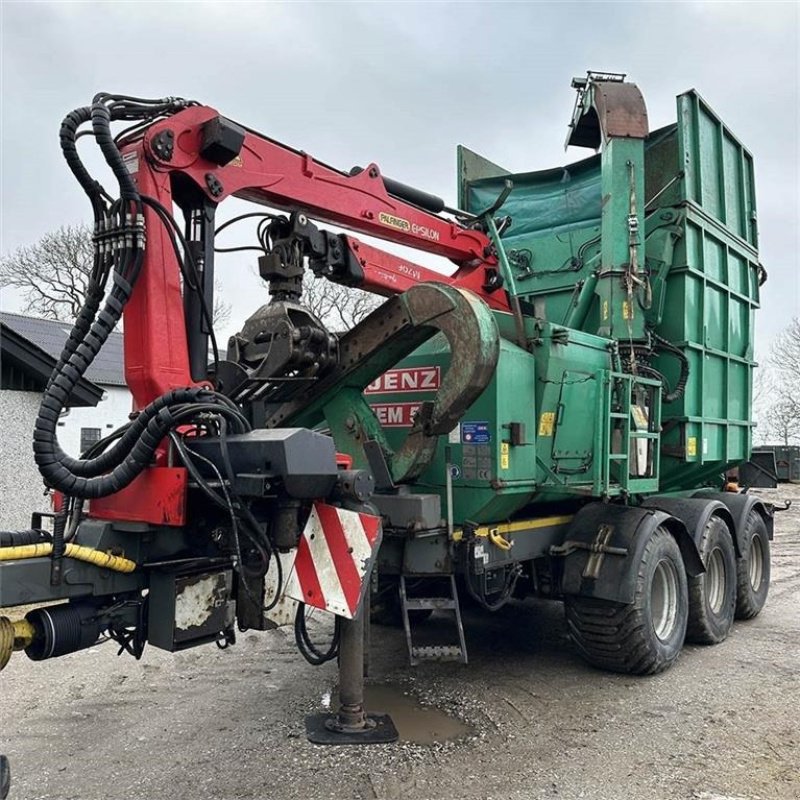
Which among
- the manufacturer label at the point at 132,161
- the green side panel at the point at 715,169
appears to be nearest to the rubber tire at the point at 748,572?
the green side panel at the point at 715,169

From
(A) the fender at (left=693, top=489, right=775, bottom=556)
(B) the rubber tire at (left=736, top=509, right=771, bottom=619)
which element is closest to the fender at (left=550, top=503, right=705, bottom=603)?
(A) the fender at (left=693, top=489, right=775, bottom=556)

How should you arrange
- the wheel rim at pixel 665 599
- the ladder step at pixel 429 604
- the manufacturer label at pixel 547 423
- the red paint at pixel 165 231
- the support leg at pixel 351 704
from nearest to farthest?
the red paint at pixel 165 231 → the support leg at pixel 351 704 → the ladder step at pixel 429 604 → the manufacturer label at pixel 547 423 → the wheel rim at pixel 665 599

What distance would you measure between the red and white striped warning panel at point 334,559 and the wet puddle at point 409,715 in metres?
1.18

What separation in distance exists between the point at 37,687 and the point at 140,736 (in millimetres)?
1286

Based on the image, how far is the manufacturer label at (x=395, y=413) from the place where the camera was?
486 cm

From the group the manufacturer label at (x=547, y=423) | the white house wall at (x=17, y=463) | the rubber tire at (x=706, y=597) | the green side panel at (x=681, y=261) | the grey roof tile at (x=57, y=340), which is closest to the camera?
the manufacturer label at (x=547, y=423)

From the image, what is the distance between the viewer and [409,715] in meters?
4.39

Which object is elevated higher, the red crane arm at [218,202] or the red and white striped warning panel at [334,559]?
the red crane arm at [218,202]

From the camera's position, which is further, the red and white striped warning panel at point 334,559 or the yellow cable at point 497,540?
the yellow cable at point 497,540

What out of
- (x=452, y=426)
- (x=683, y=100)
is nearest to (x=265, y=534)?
(x=452, y=426)

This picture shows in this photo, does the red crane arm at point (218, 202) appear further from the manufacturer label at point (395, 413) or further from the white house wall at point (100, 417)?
the white house wall at point (100, 417)

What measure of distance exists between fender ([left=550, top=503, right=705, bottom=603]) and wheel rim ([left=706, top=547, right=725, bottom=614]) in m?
1.15

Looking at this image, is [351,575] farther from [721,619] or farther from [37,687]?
[721,619]

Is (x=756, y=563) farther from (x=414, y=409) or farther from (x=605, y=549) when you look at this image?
(x=414, y=409)
